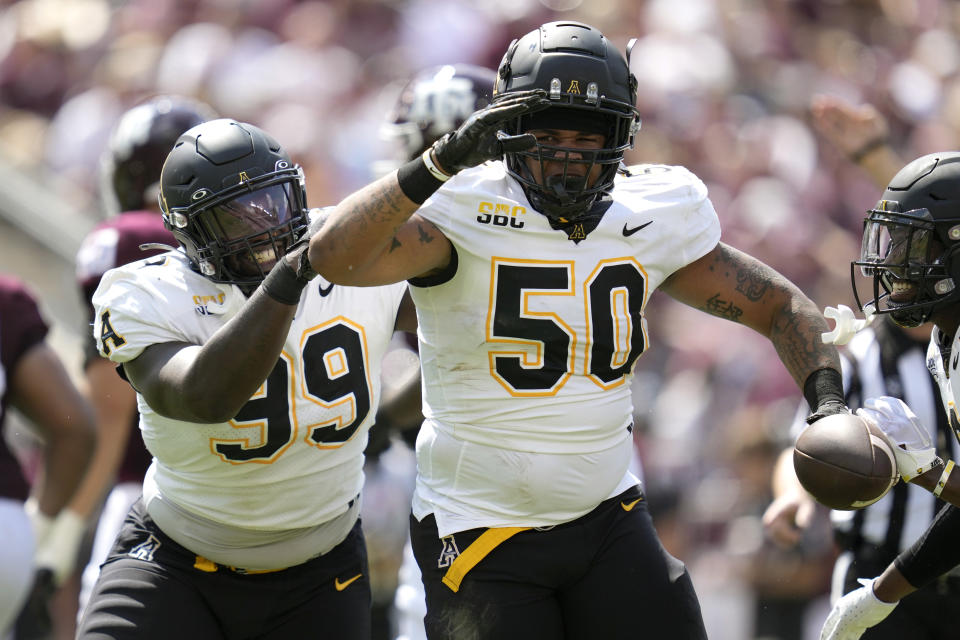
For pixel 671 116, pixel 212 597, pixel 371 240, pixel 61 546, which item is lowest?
pixel 671 116

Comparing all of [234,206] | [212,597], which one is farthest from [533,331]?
[212,597]

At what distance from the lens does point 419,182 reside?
262cm

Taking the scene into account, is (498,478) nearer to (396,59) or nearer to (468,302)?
(468,302)

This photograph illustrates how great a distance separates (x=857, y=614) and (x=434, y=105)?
2160 millimetres

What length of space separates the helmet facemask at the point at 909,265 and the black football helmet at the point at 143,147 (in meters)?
2.68

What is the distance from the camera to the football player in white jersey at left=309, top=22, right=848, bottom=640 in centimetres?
288

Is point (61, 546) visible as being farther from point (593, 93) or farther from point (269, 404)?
point (593, 93)

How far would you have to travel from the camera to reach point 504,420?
2947 millimetres

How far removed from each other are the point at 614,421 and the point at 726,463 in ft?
12.6

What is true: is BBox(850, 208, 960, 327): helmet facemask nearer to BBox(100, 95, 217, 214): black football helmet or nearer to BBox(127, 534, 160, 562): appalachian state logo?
BBox(127, 534, 160, 562): appalachian state logo

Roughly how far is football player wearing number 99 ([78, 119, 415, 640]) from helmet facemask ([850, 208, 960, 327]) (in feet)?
4.01

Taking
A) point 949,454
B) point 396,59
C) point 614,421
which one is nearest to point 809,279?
point 396,59

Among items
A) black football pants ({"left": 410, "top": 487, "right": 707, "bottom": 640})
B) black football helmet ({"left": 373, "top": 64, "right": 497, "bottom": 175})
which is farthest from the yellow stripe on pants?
black football helmet ({"left": 373, "top": 64, "right": 497, "bottom": 175})

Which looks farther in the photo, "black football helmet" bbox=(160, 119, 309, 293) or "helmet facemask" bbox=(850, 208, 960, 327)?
"black football helmet" bbox=(160, 119, 309, 293)
